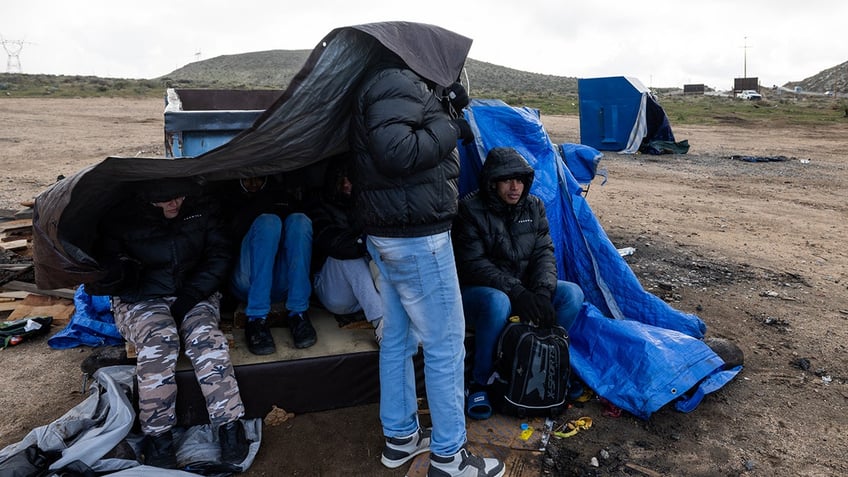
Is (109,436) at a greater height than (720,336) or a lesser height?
greater

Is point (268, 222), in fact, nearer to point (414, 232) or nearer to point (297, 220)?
point (297, 220)

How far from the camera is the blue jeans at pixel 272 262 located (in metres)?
3.46

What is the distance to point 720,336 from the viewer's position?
4387 millimetres

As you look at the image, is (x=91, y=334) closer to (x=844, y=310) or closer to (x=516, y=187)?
(x=516, y=187)

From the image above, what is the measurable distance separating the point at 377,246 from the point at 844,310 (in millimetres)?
4060

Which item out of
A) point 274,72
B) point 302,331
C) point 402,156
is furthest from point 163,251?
point 274,72

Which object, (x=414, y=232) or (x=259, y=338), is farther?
(x=259, y=338)

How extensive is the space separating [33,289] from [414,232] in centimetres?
400

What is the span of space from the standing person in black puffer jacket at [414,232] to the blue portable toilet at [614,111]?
40.9ft

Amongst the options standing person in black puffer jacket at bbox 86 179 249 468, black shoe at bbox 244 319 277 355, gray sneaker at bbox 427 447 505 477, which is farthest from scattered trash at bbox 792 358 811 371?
standing person in black puffer jacket at bbox 86 179 249 468

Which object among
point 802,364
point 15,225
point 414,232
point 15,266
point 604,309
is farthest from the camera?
point 15,225

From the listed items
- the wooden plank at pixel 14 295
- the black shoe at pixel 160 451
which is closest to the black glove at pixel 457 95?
the black shoe at pixel 160 451

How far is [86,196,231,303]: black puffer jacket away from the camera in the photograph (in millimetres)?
3160

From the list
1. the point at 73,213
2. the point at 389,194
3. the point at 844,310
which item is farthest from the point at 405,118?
the point at 844,310
